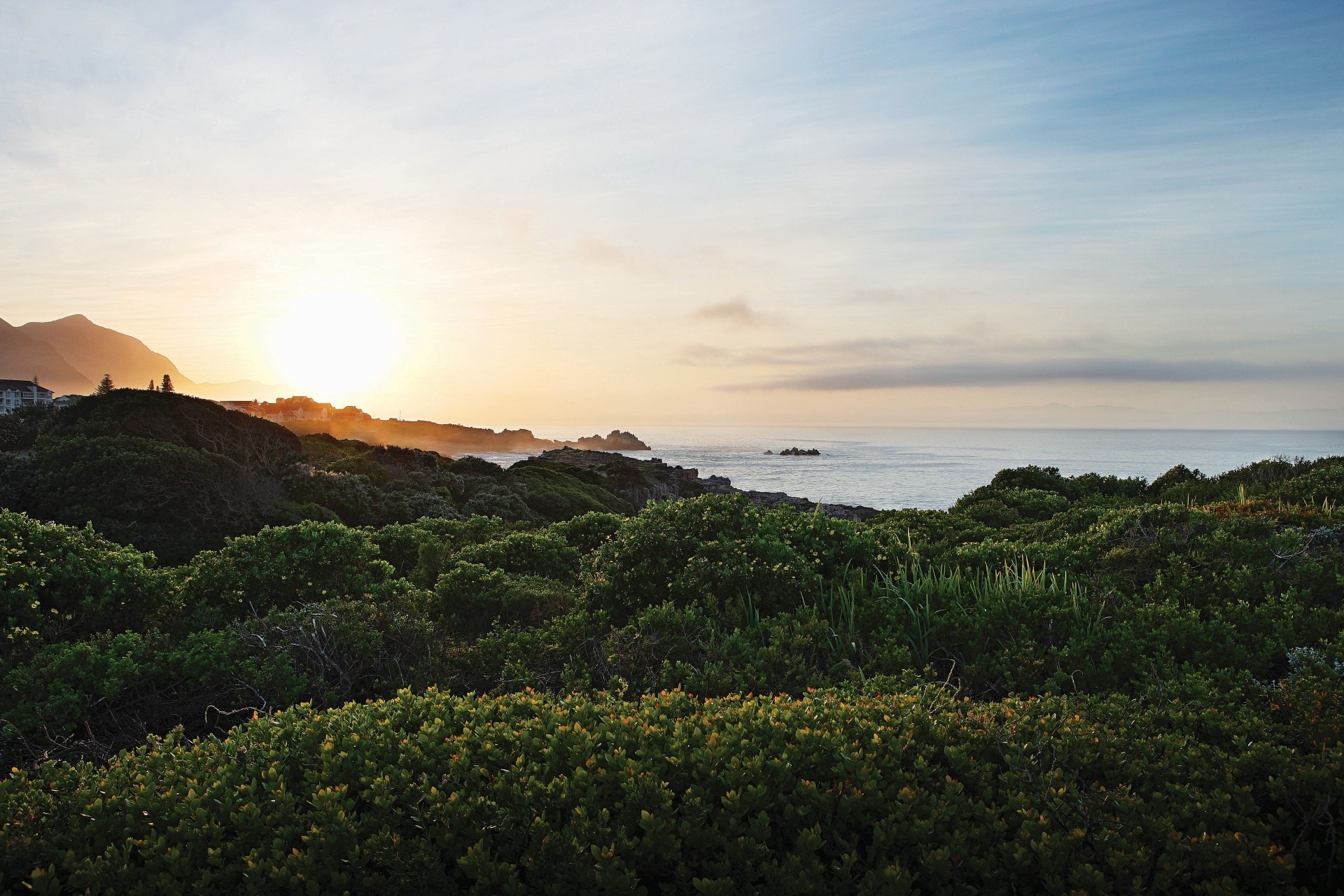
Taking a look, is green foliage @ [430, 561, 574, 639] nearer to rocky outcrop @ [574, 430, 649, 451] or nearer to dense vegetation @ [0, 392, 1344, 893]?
dense vegetation @ [0, 392, 1344, 893]

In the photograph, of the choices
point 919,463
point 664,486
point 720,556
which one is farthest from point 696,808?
point 919,463

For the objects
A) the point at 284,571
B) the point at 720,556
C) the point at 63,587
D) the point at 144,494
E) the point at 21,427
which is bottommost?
the point at 63,587

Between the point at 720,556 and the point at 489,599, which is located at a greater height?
the point at 720,556

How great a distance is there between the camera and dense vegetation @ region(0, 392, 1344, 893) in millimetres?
2883

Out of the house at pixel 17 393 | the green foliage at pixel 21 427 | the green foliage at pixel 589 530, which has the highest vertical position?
the house at pixel 17 393

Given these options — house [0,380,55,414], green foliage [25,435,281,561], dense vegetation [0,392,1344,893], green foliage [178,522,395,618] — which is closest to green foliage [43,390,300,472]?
green foliage [25,435,281,561]

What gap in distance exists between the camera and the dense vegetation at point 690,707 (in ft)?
9.46

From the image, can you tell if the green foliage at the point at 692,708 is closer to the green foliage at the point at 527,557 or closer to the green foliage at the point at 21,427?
the green foliage at the point at 527,557

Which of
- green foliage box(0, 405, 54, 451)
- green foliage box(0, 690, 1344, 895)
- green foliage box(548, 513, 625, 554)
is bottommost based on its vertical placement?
green foliage box(0, 690, 1344, 895)

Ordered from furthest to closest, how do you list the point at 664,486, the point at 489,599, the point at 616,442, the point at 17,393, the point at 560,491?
1. the point at 616,442
2. the point at 17,393
3. the point at 664,486
4. the point at 560,491
5. the point at 489,599

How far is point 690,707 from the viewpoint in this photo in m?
3.93

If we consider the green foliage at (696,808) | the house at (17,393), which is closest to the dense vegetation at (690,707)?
the green foliage at (696,808)

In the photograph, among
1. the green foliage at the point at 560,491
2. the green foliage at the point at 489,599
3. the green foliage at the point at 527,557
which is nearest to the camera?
the green foliage at the point at 489,599

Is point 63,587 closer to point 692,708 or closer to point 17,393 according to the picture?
point 692,708
